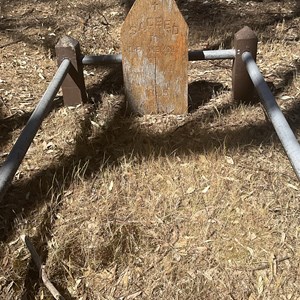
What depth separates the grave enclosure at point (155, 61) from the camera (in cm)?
309

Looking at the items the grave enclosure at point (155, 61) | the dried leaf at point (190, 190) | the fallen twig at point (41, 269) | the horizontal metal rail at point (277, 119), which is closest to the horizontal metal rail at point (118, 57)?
the grave enclosure at point (155, 61)

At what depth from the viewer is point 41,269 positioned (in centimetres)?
218

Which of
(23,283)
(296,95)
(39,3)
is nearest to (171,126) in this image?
(296,95)

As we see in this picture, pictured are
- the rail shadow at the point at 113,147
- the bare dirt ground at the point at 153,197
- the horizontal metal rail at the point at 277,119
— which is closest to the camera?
the horizontal metal rail at the point at 277,119

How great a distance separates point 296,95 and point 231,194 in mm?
1402

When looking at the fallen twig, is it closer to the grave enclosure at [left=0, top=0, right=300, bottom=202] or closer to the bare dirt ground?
the bare dirt ground

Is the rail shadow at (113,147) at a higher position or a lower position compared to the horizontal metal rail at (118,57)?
lower

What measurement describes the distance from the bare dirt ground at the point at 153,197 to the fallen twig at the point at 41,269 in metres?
0.05

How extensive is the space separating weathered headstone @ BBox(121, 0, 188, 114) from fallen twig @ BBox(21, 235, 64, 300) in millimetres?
1497

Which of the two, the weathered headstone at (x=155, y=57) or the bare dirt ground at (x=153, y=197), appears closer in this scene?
the bare dirt ground at (x=153, y=197)

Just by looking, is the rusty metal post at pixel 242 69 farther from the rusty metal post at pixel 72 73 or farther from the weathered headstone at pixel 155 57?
the rusty metal post at pixel 72 73

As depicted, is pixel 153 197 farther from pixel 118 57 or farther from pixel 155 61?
pixel 118 57

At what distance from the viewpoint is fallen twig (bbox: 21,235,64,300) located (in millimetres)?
2096

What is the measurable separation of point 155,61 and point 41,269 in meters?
1.71
